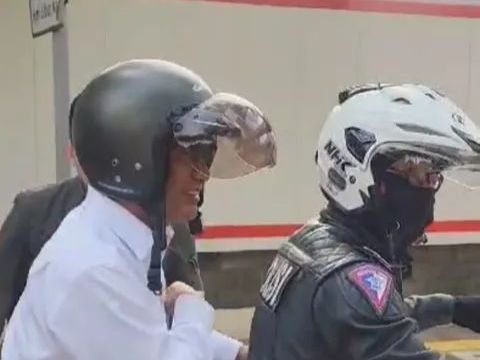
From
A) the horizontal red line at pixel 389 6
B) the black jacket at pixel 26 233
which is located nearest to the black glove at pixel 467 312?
the black jacket at pixel 26 233

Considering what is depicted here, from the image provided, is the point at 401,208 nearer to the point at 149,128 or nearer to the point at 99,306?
the point at 149,128

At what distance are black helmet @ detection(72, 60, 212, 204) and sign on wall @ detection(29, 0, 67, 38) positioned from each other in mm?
2550

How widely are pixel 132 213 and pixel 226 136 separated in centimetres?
26

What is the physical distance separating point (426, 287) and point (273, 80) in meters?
2.49

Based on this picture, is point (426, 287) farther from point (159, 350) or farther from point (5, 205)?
point (159, 350)

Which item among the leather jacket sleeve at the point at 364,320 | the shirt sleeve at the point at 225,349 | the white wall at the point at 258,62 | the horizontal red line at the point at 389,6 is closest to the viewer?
the leather jacket sleeve at the point at 364,320

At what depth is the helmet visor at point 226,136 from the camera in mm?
2406

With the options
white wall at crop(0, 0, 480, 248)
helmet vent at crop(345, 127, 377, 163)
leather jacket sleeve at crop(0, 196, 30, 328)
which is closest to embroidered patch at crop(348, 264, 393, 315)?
helmet vent at crop(345, 127, 377, 163)

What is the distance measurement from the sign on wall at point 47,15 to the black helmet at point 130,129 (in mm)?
2550

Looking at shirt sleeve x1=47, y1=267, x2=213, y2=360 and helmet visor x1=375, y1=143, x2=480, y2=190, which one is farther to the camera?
helmet visor x1=375, y1=143, x2=480, y2=190

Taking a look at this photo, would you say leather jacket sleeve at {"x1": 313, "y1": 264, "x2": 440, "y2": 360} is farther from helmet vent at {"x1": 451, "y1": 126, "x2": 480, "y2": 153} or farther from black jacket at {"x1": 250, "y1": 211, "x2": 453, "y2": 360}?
helmet vent at {"x1": 451, "y1": 126, "x2": 480, "y2": 153}

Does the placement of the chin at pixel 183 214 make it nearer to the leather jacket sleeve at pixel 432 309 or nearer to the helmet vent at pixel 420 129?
the helmet vent at pixel 420 129

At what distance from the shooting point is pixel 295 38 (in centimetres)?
927

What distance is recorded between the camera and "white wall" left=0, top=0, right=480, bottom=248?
330 inches
